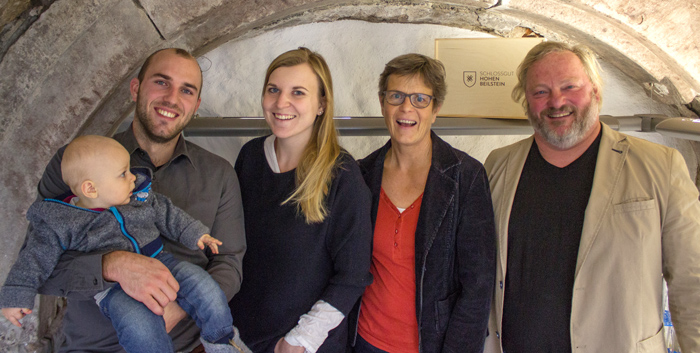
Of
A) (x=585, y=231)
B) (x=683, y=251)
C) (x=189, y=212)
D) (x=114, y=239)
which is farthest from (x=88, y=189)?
(x=683, y=251)

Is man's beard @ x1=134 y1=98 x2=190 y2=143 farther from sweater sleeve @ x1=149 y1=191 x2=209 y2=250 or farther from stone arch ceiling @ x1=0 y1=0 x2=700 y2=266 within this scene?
stone arch ceiling @ x1=0 y1=0 x2=700 y2=266

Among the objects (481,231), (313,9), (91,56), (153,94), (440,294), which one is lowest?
(440,294)

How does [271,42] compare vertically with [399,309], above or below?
above

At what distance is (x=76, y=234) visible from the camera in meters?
1.38

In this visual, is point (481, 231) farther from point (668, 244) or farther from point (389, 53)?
point (389, 53)

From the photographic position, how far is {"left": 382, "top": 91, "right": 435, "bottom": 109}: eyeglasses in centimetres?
183

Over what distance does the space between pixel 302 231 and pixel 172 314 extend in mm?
561

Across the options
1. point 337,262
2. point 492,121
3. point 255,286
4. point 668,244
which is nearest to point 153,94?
point 255,286

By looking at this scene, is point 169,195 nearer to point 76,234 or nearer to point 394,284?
point 76,234

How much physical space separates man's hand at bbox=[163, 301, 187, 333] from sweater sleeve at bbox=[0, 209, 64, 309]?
39 centimetres

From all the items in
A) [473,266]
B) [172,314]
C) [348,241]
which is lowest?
[172,314]

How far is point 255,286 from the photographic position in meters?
1.75

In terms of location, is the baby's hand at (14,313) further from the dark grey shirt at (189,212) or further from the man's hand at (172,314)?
the man's hand at (172,314)

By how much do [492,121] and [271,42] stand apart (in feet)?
5.04
